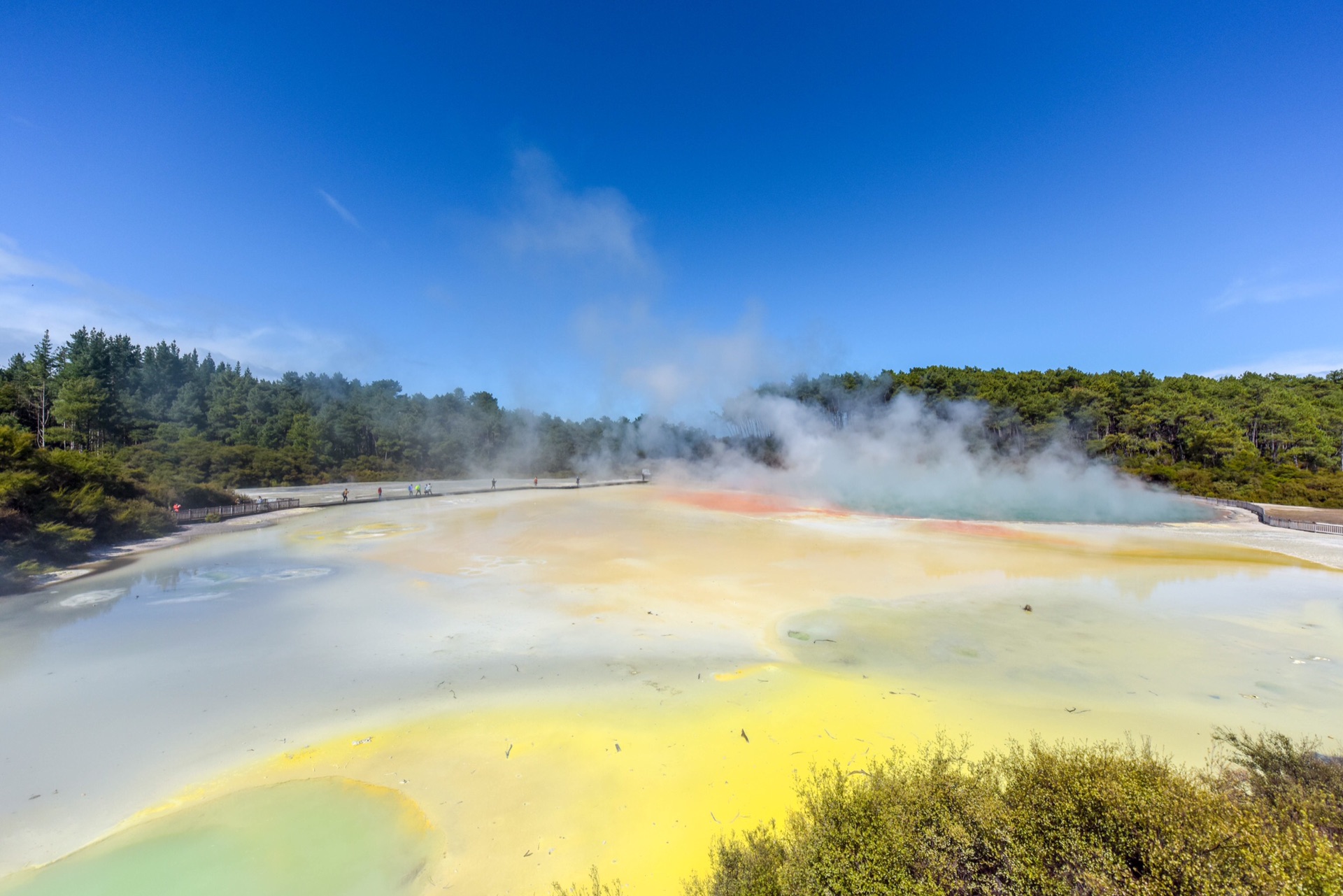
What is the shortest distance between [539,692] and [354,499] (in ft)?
93.6

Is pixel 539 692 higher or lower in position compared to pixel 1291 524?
lower

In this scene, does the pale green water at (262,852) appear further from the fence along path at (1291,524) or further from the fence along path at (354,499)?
the fence along path at (1291,524)

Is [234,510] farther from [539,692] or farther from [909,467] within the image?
[909,467]

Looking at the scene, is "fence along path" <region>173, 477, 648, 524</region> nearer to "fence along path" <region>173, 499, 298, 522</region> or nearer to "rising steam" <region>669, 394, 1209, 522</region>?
"fence along path" <region>173, 499, 298, 522</region>

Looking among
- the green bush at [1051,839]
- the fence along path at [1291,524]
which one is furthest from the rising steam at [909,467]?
the green bush at [1051,839]

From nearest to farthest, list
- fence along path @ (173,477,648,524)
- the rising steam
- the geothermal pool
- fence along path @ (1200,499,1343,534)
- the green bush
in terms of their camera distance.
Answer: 1. the green bush
2. the geothermal pool
3. fence along path @ (1200,499,1343,534)
4. fence along path @ (173,477,648,524)
5. the rising steam

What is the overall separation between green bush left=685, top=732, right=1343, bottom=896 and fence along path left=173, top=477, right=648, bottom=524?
28.5 m

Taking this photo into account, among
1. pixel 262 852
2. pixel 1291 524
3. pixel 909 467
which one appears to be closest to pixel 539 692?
pixel 262 852

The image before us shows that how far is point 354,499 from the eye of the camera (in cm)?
3034

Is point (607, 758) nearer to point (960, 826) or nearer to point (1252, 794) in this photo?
point (960, 826)

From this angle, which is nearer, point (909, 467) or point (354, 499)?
point (354, 499)

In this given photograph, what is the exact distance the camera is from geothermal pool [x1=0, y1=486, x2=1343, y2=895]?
15.5ft

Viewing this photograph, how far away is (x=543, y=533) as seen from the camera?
20.1 metres

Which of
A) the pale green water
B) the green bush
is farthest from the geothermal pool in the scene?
the green bush
